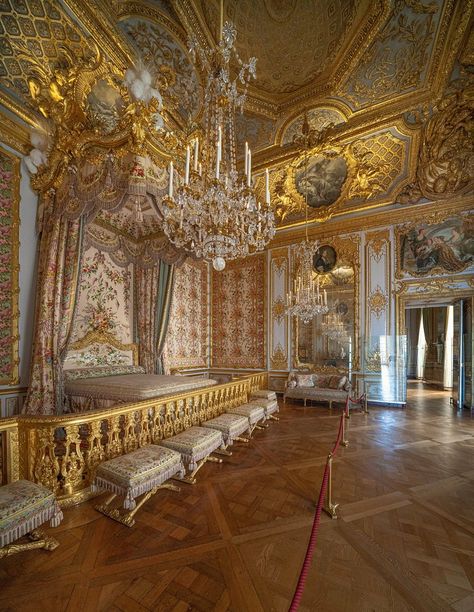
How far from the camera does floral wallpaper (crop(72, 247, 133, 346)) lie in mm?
6457

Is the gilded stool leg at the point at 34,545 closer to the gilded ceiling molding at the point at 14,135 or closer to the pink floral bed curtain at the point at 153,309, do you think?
the pink floral bed curtain at the point at 153,309

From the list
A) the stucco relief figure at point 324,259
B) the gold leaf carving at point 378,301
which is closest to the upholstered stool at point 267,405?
the gold leaf carving at point 378,301

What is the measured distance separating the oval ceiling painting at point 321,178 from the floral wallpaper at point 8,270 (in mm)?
6496

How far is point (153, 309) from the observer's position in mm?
6730

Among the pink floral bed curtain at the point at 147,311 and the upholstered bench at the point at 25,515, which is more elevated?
the pink floral bed curtain at the point at 147,311

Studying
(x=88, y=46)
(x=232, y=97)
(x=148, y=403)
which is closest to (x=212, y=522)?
(x=148, y=403)

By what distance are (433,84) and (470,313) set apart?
5091mm

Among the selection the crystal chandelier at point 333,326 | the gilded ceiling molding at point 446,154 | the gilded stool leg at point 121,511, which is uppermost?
the gilded ceiling molding at point 446,154

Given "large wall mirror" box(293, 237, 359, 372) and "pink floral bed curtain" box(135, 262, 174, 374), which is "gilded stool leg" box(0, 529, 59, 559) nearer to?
"pink floral bed curtain" box(135, 262, 174, 374)

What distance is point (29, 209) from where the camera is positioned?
15.4ft

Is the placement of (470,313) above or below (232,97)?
below

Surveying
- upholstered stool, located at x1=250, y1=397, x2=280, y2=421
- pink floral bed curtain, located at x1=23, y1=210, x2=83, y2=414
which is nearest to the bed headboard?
pink floral bed curtain, located at x1=23, y1=210, x2=83, y2=414

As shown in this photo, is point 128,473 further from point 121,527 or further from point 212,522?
point 212,522

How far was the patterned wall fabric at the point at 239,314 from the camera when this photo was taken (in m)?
9.37
